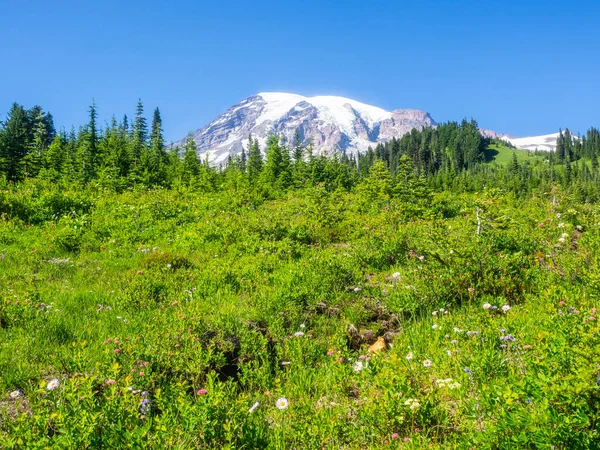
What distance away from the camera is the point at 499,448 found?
2.27 m

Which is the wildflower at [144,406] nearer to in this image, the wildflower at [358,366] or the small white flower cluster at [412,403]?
the wildflower at [358,366]

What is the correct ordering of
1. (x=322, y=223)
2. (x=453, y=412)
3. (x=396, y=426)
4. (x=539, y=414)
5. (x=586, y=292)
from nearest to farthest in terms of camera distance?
(x=539, y=414)
(x=396, y=426)
(x=453, y=412)
(x=586, y=292)
(x=322, y=223)

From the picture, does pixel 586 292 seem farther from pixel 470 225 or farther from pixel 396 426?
pixel 470 225

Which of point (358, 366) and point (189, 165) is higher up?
point (189, 165)

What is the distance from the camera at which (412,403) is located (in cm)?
293

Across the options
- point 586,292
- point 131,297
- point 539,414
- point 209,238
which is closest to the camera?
point 539,414

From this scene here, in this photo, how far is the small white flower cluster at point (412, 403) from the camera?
2838 mm

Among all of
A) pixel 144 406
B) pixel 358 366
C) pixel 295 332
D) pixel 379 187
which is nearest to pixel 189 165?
pixel 379 187

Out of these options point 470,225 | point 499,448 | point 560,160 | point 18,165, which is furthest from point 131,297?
point 560,160

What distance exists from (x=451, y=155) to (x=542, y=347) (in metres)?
196

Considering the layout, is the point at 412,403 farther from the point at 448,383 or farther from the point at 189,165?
the point at 189,165

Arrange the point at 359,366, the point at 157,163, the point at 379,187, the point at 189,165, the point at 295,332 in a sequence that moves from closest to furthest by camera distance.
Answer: the point at 359,366 < the point at 295,332 < the point at 379,187 < the point at 189,165 < the point at 157,163

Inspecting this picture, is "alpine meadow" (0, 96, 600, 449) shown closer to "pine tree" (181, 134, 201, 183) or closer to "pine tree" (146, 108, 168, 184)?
"pine tree" (146, 108, 168, 184)

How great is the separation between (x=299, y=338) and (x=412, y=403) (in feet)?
6.35
